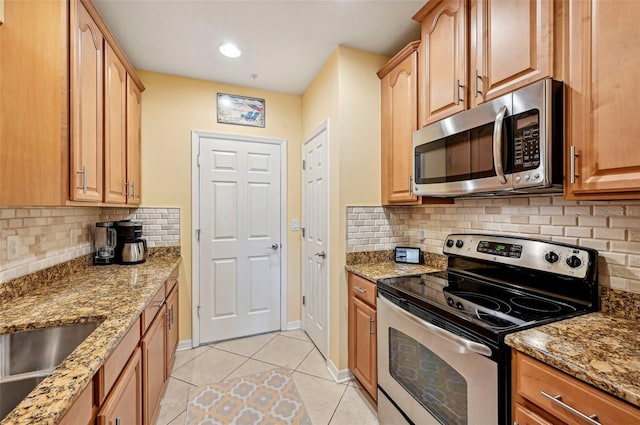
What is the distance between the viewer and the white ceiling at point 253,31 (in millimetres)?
1757

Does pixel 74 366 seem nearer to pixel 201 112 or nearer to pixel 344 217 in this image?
pixel 344 217

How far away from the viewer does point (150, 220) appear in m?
2.55

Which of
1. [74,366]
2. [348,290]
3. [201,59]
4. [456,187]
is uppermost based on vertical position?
[201,59]

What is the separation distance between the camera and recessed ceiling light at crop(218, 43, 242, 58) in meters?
2.16

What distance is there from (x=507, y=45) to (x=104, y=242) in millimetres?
2849

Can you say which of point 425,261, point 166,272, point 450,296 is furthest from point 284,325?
point 450,296

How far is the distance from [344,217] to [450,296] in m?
0.95

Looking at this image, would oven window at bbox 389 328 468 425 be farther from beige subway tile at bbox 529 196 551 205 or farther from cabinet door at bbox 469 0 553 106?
cabinet door at bbox 469 0 553 106

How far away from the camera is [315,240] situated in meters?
2.62

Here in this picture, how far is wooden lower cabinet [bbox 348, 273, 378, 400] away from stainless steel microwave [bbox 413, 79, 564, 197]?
81 cm

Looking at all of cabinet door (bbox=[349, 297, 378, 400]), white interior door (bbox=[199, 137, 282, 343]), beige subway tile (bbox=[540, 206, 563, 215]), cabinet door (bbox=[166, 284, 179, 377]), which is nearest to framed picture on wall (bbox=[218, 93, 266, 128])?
white interior door (bbox=[199, 137, 282, 343])

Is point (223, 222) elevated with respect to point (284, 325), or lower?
elevated

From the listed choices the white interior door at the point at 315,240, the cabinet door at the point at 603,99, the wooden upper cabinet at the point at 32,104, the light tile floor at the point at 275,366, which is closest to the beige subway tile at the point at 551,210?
the cabinet door at the point at 603,99

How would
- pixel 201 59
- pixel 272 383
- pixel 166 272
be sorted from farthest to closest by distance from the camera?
pixel 201 59, pixel 272 383, pixel 166 272
